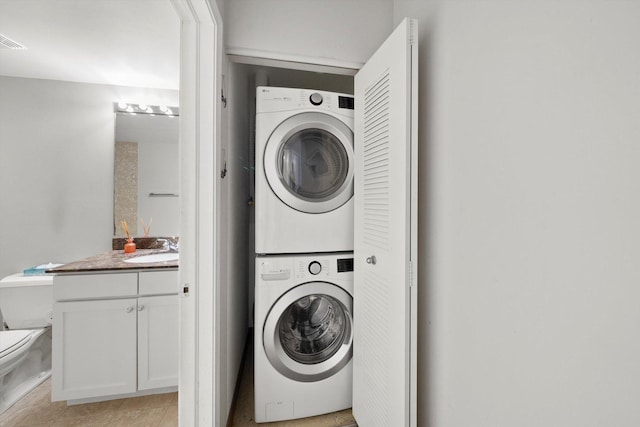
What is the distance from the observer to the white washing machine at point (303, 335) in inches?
57.8

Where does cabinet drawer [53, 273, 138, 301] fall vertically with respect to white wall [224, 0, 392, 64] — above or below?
below

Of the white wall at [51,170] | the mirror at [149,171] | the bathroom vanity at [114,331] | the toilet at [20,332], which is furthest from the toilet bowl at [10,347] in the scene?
the mirror at [149,171]

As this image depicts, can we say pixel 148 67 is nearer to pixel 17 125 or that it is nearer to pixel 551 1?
pixel 17 125

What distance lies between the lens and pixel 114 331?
159 centimetres

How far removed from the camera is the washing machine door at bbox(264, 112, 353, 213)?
1489mm

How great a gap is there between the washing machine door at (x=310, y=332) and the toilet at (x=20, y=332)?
35.8 inches

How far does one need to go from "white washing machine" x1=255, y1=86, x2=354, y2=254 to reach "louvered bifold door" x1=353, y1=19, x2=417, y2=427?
0.35ft

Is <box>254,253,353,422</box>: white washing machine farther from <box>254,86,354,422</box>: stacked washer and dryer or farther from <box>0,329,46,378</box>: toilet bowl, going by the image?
<box>0,329,46,378</box>: toilet bowl

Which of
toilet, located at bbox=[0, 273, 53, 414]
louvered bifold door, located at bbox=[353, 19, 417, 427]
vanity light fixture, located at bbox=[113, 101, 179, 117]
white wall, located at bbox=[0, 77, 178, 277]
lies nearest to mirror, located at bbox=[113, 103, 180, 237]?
vanity light fixture, located at bbox=[113, 101, 179, 117]

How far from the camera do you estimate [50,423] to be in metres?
1.43

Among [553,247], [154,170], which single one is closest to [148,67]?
[154,170]

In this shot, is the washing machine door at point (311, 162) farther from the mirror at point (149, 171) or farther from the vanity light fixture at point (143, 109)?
the vanity light fixture at point (143, 109)

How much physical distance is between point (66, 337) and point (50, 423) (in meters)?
0.42

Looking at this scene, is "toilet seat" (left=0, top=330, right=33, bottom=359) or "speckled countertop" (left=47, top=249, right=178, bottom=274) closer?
"toilet seat" (left=0, top=330, right=33, bottom=359)
